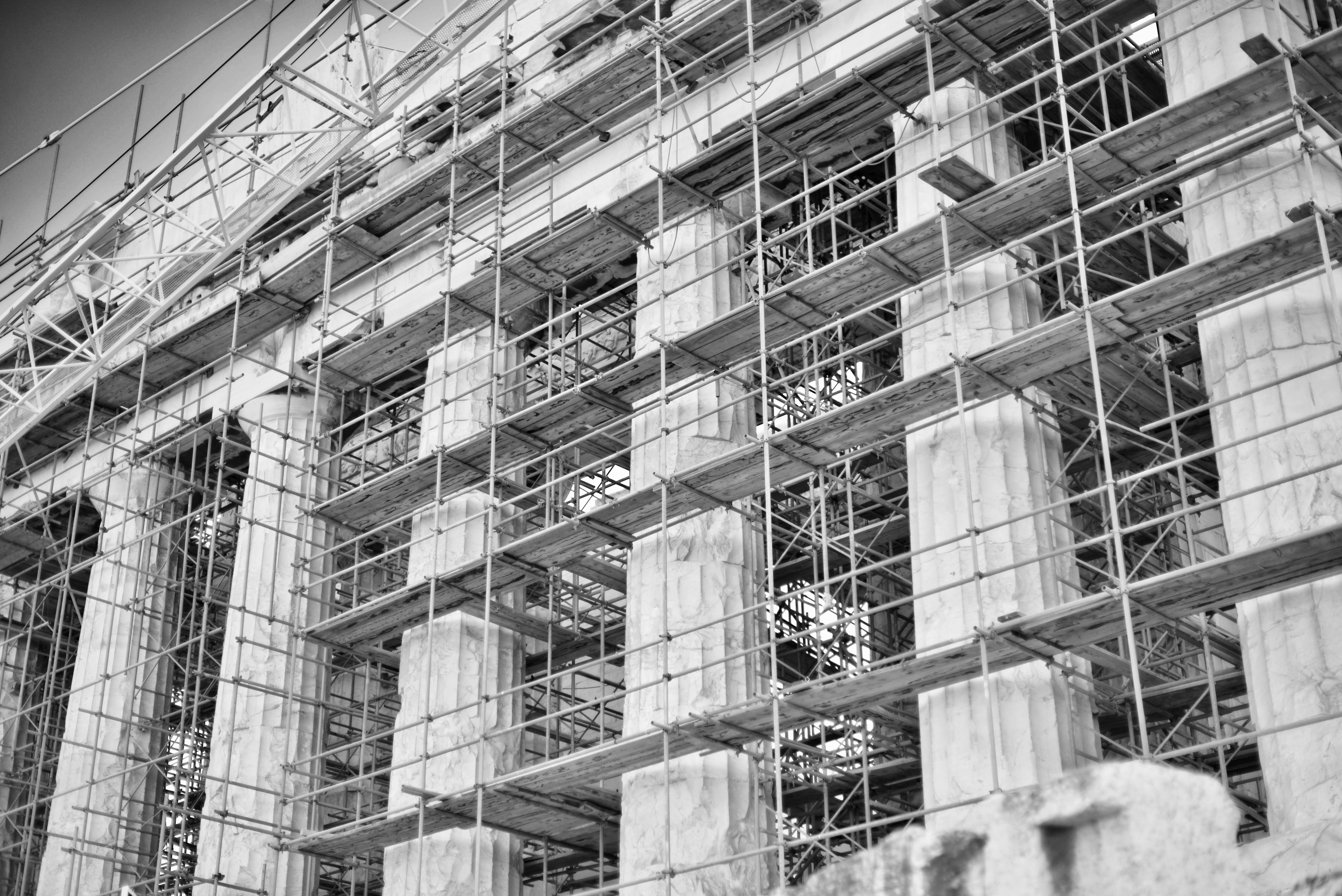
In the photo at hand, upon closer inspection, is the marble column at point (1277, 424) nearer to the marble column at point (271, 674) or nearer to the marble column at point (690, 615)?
the marble column at point (690, 615)

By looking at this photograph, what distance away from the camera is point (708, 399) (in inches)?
917

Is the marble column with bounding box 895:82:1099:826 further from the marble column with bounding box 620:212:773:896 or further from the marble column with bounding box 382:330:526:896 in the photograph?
A: the marble column with bounding box 382:330:526:896

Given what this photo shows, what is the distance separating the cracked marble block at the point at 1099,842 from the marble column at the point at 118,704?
82.8 ft

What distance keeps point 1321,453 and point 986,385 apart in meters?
3.76

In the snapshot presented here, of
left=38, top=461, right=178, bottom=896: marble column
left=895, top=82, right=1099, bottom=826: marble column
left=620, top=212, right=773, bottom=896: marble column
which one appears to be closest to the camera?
left=895, top=82, right=1099, bottom=826: marble column

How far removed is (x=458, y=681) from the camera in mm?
25078

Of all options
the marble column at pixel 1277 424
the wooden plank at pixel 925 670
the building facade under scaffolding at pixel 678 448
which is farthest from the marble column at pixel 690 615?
the marble column at pixel 1277 424

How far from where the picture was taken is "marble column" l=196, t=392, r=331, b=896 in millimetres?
26594

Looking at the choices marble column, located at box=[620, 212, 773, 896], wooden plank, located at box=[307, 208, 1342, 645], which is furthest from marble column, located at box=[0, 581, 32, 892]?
marble column, located at box=[620, 212, 773, 896]

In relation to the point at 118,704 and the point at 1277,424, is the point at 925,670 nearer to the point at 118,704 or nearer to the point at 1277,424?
the point at 1277,424

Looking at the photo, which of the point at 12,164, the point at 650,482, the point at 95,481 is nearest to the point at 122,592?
the point at 95,481

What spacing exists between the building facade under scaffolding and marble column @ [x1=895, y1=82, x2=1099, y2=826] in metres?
0.06

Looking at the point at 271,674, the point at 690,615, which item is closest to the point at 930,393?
the point at 690,615

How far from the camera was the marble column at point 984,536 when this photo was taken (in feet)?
58.9
